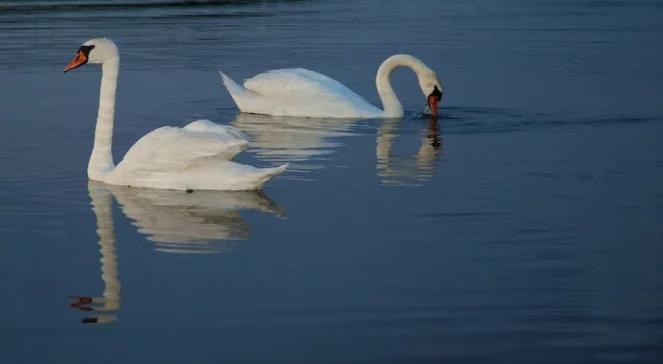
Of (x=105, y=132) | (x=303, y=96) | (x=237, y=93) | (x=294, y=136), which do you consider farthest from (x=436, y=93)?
(x=105, y=132)

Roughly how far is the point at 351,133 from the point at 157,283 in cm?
665

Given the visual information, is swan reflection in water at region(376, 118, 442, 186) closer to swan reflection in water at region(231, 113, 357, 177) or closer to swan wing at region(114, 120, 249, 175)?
swan reflection in water at region(231, 113, 357, 177)

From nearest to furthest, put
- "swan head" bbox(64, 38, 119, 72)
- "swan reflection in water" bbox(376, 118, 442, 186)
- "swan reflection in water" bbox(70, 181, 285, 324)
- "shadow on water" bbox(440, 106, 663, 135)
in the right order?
"swan reflection in water" bbox(70, 181, 285, 324)
"swan reflection in water" bbox(376, 118, 442, 186)
"swan head" bbox(64, 38, 119, 72)
"shadow on water" bbox(440, 106, 663, 135)

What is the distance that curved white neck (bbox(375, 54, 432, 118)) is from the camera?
1552 cm

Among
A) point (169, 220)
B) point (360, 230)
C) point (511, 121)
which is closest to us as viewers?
point (360, 230)

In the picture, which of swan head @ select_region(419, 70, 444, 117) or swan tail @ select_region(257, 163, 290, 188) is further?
swan head @ select_region(419, 70, 444, 117)

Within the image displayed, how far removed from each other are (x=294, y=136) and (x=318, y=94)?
1.51 meters

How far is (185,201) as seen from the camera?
10.5 meters

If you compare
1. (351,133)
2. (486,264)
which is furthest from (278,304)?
(351,133)

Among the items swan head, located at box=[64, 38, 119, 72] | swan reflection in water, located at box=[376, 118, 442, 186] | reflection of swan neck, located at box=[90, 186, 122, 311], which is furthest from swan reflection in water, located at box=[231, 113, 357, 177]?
reflection of swan neck, located at box=[90, 186, 122, 311]

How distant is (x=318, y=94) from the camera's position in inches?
619

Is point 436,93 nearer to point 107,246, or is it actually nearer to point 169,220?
point 169,220

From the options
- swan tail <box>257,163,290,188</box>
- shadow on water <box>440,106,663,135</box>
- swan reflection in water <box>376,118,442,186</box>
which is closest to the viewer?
swan tail <box>257,163,290,188</box>

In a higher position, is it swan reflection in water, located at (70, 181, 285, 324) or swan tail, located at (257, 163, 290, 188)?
swan tail, located at (257, 163, 290, 188)
